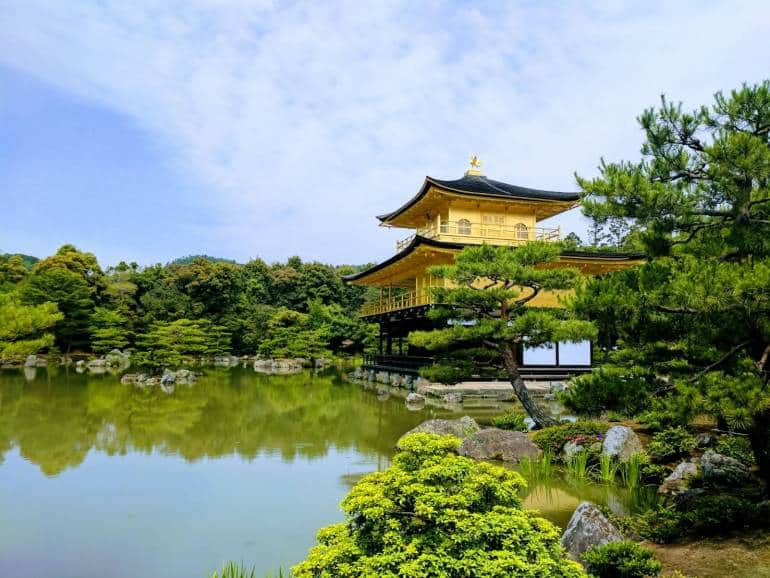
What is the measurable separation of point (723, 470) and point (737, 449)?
3.19 ft

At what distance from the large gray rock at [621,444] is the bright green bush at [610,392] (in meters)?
1.81

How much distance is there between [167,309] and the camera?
29109 mm

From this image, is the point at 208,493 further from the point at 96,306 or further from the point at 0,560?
the point at 96,306

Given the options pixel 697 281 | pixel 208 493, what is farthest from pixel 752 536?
pixel 208 493

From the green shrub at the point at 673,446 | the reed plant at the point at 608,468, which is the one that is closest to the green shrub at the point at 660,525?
the reed plant at the point at 608,468

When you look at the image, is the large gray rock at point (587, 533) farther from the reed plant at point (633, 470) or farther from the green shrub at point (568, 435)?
the green shrub at point (568, 435)

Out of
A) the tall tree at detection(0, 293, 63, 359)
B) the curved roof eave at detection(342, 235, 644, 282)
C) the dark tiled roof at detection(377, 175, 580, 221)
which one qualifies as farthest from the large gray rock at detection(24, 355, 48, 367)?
the dark tiled roof at detection(377, 175, 580, 221)

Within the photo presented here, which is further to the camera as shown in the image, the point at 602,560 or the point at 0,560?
the point at 0,560

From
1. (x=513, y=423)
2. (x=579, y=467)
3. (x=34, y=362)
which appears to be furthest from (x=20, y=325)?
(x=579, y=467)

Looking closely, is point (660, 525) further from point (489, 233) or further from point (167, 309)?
point (167, 309)

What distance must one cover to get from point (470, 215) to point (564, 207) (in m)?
3.42

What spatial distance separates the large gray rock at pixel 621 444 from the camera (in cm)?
652

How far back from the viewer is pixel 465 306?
9.47 meters

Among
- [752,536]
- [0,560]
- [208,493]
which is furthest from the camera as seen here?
[208,493]
